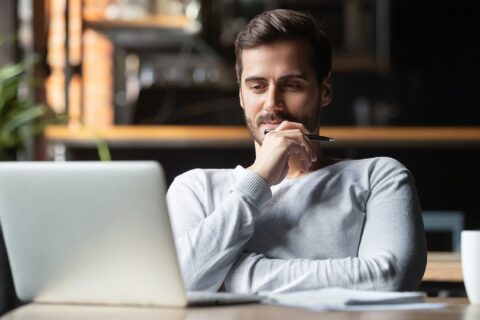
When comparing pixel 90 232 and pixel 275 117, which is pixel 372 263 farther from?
pixel 90 232

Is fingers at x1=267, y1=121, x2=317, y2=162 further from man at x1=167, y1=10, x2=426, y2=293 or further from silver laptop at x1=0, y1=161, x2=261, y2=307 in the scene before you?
silver laptop at x1=0, y1=161, x2=261, y2=307

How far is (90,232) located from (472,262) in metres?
0.65

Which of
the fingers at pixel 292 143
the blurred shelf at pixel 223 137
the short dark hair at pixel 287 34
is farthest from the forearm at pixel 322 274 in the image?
the blurred shelf at pixel 223 137

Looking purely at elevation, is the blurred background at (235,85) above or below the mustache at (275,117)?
below

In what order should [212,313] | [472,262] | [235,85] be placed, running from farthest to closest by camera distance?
[235,85] → [472,262] → [212,313]

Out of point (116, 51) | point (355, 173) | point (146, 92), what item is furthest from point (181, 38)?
point (355, 173)

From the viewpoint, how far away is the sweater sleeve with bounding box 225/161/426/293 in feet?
5.73

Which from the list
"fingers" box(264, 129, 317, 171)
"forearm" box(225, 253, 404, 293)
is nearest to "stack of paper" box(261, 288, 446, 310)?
"forearm" box(225, 253, 404, 293)

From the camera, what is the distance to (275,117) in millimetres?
1963

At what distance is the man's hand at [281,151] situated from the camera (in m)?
1.85

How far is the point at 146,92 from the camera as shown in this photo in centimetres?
595

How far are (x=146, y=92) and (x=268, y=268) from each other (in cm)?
424

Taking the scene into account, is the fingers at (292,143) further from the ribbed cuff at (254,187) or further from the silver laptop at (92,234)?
the silver laptop at (92,234)

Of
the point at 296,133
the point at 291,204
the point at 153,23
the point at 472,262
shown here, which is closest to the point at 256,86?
the point at 296,133
